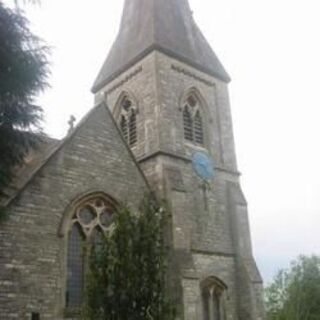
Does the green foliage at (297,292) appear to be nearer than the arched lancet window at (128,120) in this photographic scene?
No

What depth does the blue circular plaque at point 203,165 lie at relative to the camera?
21309mm

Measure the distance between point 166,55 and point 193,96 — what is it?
2.15 metres

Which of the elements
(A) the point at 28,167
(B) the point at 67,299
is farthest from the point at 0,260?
(A) the point at 28,167

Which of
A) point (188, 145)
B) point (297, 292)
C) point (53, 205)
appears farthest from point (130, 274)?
point (297, 292)

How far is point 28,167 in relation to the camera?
55.5 feet

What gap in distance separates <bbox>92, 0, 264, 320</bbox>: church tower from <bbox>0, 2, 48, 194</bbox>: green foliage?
30.9ft

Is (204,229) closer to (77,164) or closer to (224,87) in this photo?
(77,164)

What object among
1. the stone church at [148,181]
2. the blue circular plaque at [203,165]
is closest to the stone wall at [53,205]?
the stone church at [148,181]

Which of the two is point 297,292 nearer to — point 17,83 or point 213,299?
point 213,299

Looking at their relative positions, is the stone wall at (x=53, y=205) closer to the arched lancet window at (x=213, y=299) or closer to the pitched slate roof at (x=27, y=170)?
the pitched slate roof at (x=27, y=170)

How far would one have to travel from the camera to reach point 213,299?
1975 centimetres

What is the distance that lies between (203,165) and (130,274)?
1024 centimetres

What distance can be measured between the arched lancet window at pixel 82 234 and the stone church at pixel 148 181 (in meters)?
0.04

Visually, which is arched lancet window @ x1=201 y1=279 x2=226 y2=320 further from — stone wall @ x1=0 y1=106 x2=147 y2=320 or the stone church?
stone wall @ x1=0 y1=106 x2=147 y2=320
